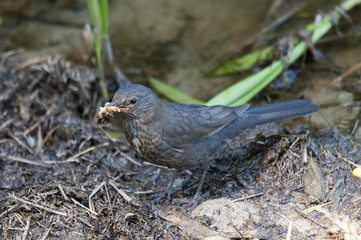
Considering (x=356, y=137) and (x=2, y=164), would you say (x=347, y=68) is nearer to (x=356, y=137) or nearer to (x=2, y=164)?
(x=356, y=137)

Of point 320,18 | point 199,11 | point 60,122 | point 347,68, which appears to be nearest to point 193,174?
point 60,122

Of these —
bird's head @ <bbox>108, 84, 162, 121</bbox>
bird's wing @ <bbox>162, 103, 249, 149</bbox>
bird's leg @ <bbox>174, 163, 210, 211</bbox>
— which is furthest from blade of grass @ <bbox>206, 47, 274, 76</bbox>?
bird's head @ <bbox>108, 84, 162, 121</bbox>

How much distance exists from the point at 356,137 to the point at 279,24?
3.23m

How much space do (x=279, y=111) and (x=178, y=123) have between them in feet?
3.97

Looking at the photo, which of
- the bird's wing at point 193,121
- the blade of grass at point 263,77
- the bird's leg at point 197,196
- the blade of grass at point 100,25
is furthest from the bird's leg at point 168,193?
the blade of grass at point 100,25

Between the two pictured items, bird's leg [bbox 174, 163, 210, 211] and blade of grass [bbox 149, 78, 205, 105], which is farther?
blade of grass [bbox 149, 78, 205, 105]

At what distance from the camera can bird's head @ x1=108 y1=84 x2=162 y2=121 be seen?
3.96m

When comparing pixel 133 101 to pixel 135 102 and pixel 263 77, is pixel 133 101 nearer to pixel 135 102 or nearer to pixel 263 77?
pixel 135 102

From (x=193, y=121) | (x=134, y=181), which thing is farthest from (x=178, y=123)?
(x=134, y=181)

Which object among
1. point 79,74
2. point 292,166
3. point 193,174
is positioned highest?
point 79,74

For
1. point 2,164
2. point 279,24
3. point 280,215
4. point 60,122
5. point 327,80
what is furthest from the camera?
point 279,24

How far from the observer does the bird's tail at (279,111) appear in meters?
4.59

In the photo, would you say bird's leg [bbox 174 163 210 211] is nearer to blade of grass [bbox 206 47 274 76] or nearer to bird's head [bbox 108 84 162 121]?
bird's head [bbox 108 84 162 121]

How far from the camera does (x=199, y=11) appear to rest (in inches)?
315
